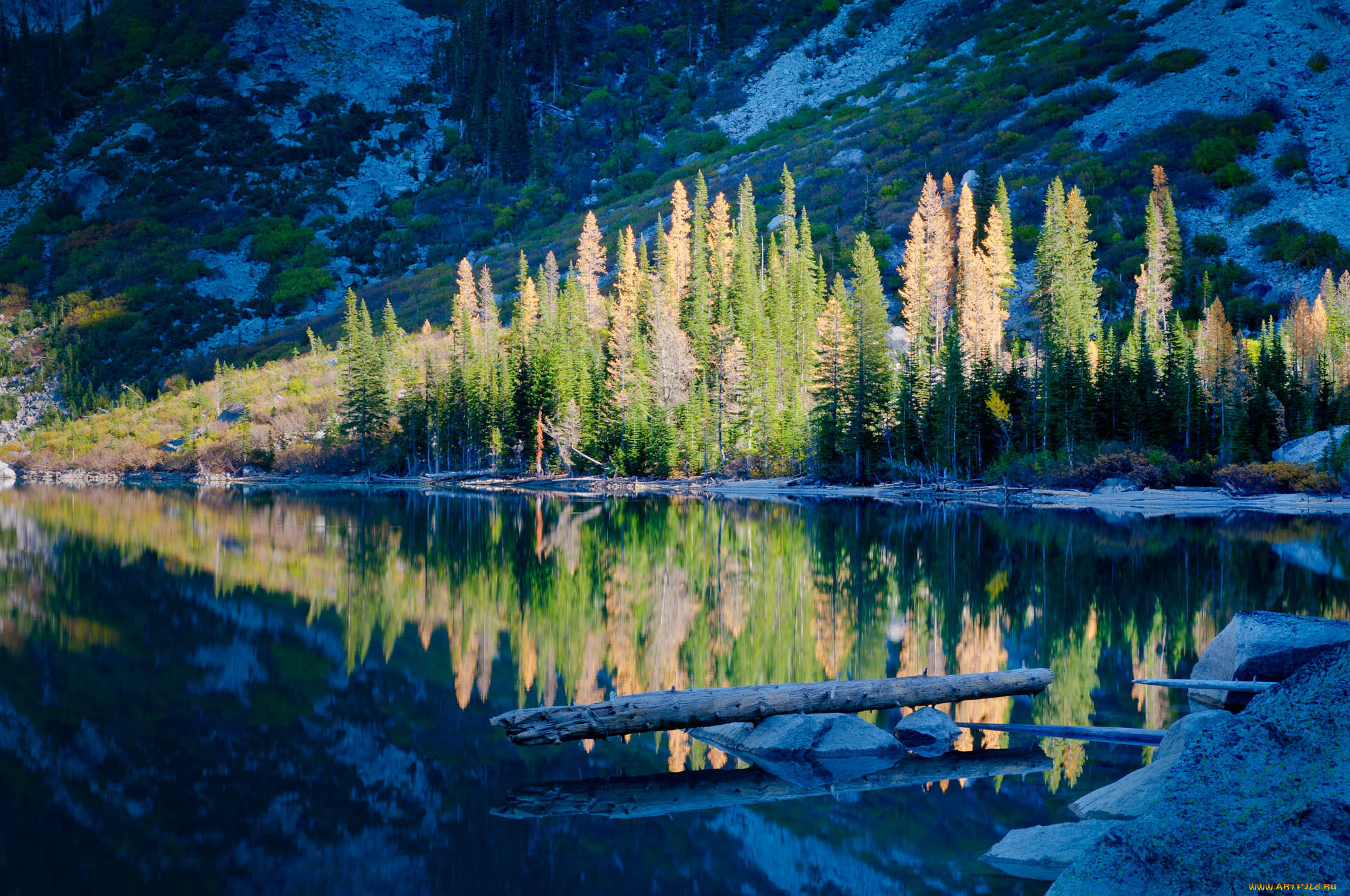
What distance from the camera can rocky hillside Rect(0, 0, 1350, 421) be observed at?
79875 mm

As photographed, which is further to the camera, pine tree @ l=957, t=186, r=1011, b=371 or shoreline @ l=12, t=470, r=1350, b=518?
pine tree @ l=957, t=186, r=1011, b=371

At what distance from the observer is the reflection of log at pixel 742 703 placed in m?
9.15

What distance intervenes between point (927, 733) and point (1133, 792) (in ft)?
7.85

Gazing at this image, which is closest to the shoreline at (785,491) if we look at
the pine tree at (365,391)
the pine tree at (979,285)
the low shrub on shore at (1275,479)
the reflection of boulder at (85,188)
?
the low shrub on shore at (1275,479)

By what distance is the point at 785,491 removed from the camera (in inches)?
2090

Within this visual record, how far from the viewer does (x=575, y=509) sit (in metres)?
41.5

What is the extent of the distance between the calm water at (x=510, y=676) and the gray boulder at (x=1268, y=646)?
870mm

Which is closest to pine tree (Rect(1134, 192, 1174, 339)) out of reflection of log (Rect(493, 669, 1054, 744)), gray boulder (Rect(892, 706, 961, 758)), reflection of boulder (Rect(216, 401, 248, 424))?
reflection of log (Rect(493, 669, 1054, 744))

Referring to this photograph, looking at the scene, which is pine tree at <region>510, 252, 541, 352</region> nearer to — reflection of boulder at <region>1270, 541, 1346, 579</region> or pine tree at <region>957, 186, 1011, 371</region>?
pine tree at <region>957, 186, 1011, 371</region>

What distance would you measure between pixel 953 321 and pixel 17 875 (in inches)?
2334

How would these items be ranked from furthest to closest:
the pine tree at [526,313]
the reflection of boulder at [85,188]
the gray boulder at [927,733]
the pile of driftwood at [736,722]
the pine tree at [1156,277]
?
the reflection of boulder at [85,188], the pine tree at [526,313], the pine tree at [1156,277], the gray boulder at [927,733], the pile of driftwood at [736,722]

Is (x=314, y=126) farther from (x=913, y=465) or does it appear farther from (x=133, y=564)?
(x=133, y=564)

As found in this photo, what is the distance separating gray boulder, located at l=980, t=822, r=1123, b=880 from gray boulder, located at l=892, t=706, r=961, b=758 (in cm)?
217

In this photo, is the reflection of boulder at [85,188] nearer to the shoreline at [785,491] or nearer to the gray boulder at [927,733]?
the shoreline at [785,491]
